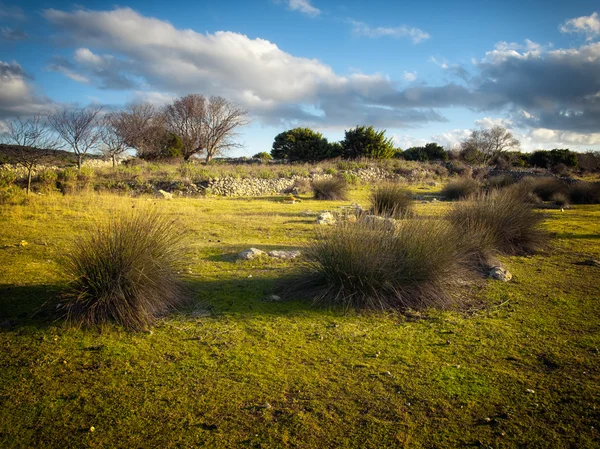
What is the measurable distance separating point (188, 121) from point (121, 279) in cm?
4448

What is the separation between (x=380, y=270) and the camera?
480 centimetres

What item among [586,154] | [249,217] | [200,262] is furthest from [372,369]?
[586,154]

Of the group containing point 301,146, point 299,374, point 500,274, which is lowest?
point 299,374

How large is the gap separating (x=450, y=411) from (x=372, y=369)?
2.38 feet

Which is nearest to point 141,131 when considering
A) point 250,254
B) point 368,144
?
point 368,144

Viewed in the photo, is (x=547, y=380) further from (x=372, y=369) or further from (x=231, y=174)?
(x=231, y=174)

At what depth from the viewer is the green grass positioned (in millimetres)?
2484

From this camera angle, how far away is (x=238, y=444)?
7.80 ft

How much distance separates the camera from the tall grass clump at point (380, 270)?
4812 mm

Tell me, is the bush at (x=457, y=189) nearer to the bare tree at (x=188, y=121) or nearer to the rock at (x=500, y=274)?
the rock at (x=500, y=274)

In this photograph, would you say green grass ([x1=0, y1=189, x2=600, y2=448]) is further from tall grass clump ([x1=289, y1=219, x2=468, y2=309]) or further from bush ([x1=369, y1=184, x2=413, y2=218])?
bush ([x1=369, y1=184, x2=413, y2=218])

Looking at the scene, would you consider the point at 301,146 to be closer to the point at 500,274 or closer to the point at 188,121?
the point at 188,121

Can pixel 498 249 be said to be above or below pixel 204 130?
below

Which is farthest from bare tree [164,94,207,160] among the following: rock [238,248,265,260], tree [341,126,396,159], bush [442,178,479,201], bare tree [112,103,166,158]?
rock [238,248,265,260]
